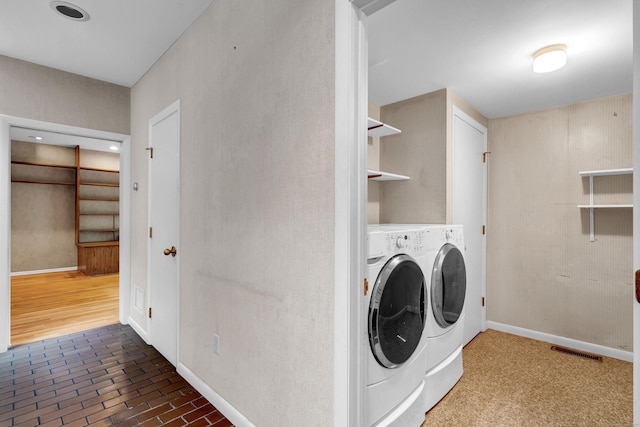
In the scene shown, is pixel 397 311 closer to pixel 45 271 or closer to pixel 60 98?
pixel 60 98

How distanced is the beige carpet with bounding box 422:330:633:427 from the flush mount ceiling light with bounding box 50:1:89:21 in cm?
346

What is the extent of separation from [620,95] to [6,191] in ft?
18.0

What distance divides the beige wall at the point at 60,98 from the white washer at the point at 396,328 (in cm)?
316

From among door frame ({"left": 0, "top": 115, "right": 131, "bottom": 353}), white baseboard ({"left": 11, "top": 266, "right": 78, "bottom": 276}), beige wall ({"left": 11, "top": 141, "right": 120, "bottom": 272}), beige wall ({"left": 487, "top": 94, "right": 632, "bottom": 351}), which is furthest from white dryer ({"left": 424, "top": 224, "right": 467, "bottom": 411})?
white baseboard ({"left": 11, "top": 266, "right": 78, "bottom": 276})

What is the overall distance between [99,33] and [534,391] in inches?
164

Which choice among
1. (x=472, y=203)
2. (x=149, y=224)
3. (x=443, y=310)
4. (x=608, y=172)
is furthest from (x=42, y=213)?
(x=608, y=172)

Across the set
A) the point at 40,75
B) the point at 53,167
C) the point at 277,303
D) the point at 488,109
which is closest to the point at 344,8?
the point at 277,303

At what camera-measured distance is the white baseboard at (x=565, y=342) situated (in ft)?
8.72

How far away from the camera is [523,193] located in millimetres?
3199

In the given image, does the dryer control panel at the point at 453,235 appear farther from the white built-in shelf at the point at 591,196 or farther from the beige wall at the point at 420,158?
the white built-in shelf at the point at 591,196

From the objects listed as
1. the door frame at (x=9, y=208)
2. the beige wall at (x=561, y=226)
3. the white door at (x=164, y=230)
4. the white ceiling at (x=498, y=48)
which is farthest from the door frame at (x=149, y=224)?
Answer: the beige wall at (x=561, y=226)

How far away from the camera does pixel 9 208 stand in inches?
106

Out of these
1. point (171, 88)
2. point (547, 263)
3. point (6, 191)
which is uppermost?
point (171, 88)

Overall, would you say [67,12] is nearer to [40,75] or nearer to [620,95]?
[40,75]
